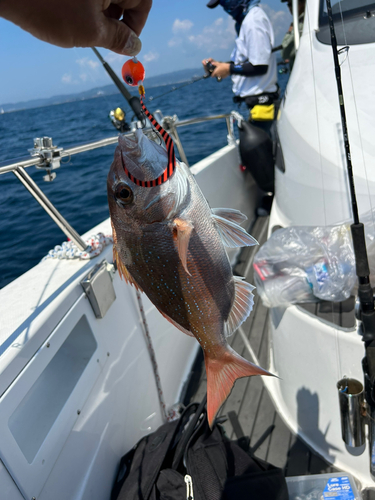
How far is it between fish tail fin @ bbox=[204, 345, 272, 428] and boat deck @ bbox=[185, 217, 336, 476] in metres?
1.12

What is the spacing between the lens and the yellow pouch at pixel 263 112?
175 inches

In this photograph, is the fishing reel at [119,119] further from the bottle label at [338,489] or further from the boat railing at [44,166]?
the bottle label at [338,489]

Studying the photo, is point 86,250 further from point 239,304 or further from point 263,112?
point 263,112

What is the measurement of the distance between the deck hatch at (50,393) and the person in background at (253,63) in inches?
131

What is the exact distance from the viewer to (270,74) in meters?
4.24

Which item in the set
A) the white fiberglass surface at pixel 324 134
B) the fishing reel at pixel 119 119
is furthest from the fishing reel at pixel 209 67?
the fishing reel at pixel 119 119

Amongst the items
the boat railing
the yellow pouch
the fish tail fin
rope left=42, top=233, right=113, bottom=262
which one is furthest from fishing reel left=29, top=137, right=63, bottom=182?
the yellow pouch

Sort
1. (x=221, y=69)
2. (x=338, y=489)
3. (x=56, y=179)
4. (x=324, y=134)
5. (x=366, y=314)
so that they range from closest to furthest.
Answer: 1. (x=366, y=314)
2. (x=338, y=489)
3. (x=324, y=134)
4. (x=221, y=69)
5. (x=56, y=179)

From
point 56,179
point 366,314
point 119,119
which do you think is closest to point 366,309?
point 366,314

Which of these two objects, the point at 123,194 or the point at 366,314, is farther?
the point at 366,314

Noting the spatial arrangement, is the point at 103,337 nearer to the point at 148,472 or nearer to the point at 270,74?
the point at 148,472

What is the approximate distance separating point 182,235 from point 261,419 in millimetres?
1979

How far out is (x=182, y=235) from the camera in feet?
3.02

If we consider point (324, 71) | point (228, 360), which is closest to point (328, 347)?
point (228, 360)
